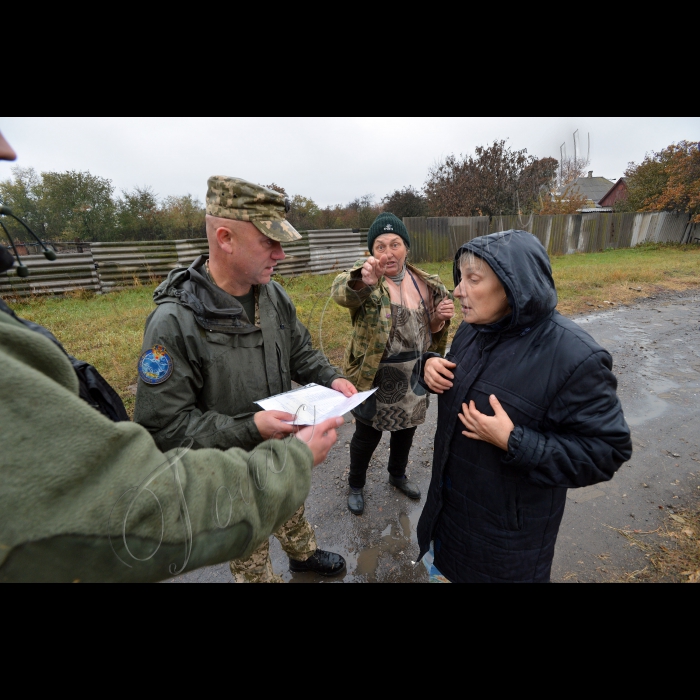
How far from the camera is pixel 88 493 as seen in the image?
707 mm

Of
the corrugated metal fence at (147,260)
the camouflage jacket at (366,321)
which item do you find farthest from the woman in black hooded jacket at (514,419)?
the corrugated metal fence at (147,260)

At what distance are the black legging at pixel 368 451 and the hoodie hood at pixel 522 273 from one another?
1.68m

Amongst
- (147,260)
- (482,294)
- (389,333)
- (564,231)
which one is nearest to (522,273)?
(482,294)

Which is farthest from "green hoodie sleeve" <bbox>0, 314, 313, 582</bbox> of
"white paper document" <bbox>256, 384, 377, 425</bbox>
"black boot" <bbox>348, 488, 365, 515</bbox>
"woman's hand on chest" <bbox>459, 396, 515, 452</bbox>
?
"black boot" <bbox>348, 488, 365, 515</bbox>

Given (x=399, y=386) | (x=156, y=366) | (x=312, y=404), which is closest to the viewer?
(x=156, y=366)

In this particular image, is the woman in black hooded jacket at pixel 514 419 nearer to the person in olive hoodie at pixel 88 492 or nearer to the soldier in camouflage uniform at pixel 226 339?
the soldier in camouflage uniform at pixel 226 339

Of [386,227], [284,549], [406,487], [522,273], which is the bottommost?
[406,487]

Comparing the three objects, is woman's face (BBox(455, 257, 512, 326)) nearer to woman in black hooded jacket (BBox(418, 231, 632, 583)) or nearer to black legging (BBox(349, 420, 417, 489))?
woman in black hooded jacket (BBox(418, 231, 632, 583))

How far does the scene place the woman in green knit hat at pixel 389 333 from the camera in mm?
2611

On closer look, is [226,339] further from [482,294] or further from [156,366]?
[482,294]

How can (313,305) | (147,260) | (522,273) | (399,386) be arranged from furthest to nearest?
(147,260), (313,305), (399,386), (522,273)

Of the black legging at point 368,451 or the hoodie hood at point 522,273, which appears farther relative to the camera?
the black legging at point 368,451

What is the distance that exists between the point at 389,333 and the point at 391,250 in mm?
637

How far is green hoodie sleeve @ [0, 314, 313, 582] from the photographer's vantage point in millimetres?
655
